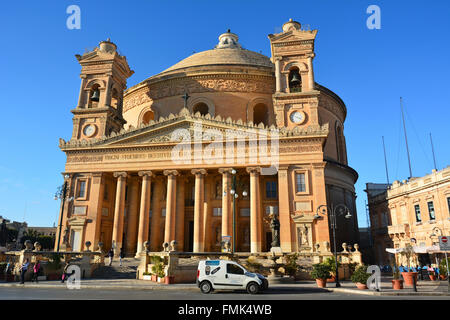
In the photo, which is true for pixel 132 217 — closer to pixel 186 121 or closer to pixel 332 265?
pixel 186 121

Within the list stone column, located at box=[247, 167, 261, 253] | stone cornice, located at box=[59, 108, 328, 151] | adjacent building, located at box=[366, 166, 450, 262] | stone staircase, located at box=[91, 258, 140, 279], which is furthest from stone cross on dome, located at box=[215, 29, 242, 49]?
stone staircase, located at box=[91, 258, 140, 279]

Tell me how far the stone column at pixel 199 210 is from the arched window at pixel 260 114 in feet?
38.6

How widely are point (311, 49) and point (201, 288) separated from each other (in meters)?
25.8

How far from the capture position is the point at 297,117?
1211 inches

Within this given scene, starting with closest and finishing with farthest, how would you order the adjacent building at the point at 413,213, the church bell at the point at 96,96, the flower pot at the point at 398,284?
the flower pot at the point at 398,284 → the adjacent building at the point at 413,213 → the church bell at the point at 96,96

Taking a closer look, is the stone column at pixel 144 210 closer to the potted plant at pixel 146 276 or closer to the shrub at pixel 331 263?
the potted plant at pixel 146 276

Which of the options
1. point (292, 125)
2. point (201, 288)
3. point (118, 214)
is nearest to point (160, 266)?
point (201, 288)

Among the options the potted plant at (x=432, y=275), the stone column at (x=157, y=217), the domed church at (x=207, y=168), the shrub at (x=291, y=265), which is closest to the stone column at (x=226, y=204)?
the domed church at (x=207, y=168)

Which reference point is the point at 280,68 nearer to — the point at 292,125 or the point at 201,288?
the point at 292,125

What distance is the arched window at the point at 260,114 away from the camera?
38.1 m

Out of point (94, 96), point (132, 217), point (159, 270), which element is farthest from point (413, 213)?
point (94, 96)

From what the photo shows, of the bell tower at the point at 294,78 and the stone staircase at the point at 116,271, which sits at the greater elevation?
the bell tower at the point at 294,78

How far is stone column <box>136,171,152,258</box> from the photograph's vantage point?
29398 millimetres

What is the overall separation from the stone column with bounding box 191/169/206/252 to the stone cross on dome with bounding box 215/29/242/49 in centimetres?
2784
